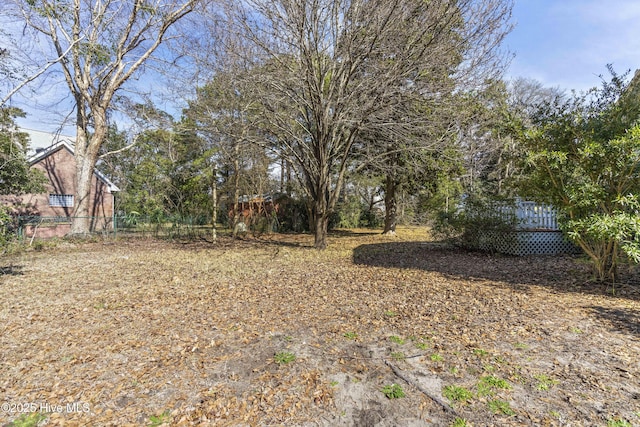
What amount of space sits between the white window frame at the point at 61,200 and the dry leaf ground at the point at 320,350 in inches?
542

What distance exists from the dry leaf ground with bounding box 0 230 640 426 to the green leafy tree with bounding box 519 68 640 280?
995 mm

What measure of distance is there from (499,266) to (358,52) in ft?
21.5

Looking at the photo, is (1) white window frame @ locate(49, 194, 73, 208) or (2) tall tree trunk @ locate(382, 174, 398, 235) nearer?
(2) tall tree trunk @ locate(382, 174, 398, 235)

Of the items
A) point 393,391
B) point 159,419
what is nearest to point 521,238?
point 393,391

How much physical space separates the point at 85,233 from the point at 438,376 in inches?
590

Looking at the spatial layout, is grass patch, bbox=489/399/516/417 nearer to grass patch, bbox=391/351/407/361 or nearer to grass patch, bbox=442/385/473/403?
grass patch, bbox=442/385/473/403

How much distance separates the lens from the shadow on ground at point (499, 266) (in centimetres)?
557

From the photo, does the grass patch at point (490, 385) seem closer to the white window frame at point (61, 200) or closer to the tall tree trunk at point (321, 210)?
the tall tree trunk at point (321, 210)

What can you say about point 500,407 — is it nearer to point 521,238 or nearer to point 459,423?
point 459,423

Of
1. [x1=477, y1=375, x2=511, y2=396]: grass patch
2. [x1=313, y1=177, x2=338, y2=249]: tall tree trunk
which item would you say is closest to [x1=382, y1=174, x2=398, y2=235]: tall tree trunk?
[x1=313, y1=177, x2=338, y2=249]: tall tree trunk

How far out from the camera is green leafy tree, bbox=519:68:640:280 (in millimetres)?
4555

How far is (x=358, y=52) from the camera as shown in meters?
8.56

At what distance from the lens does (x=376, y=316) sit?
4285 mm

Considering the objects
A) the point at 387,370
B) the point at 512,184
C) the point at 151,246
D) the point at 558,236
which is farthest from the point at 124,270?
the point at 558,236
